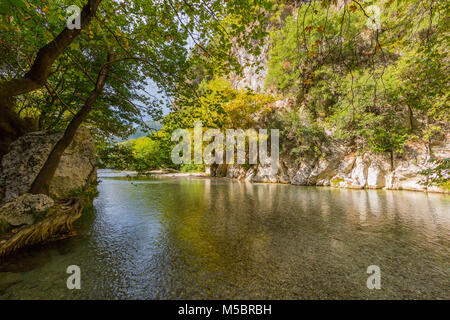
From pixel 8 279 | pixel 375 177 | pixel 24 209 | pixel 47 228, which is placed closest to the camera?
pixel 8 279

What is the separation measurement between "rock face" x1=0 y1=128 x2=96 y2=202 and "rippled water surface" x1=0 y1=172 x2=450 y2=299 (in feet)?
4.63

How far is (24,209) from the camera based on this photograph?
3250mm

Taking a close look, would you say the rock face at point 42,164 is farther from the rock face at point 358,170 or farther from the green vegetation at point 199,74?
the rock face at point 358,170

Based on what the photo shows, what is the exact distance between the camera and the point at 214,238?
407cm

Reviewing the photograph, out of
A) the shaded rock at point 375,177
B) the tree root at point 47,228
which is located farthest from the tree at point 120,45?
the shaded rock at point 375,177

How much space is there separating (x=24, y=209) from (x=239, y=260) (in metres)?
4.18

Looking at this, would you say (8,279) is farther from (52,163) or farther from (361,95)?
(361,95)

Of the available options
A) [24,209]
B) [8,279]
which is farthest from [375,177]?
[24,209]

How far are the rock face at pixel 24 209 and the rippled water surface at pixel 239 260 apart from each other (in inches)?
24.4

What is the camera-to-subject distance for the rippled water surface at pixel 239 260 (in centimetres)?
229

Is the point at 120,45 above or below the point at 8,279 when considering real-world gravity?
above

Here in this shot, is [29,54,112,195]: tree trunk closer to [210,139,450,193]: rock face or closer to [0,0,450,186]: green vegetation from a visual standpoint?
[0,0,450,186]: green vegetation
